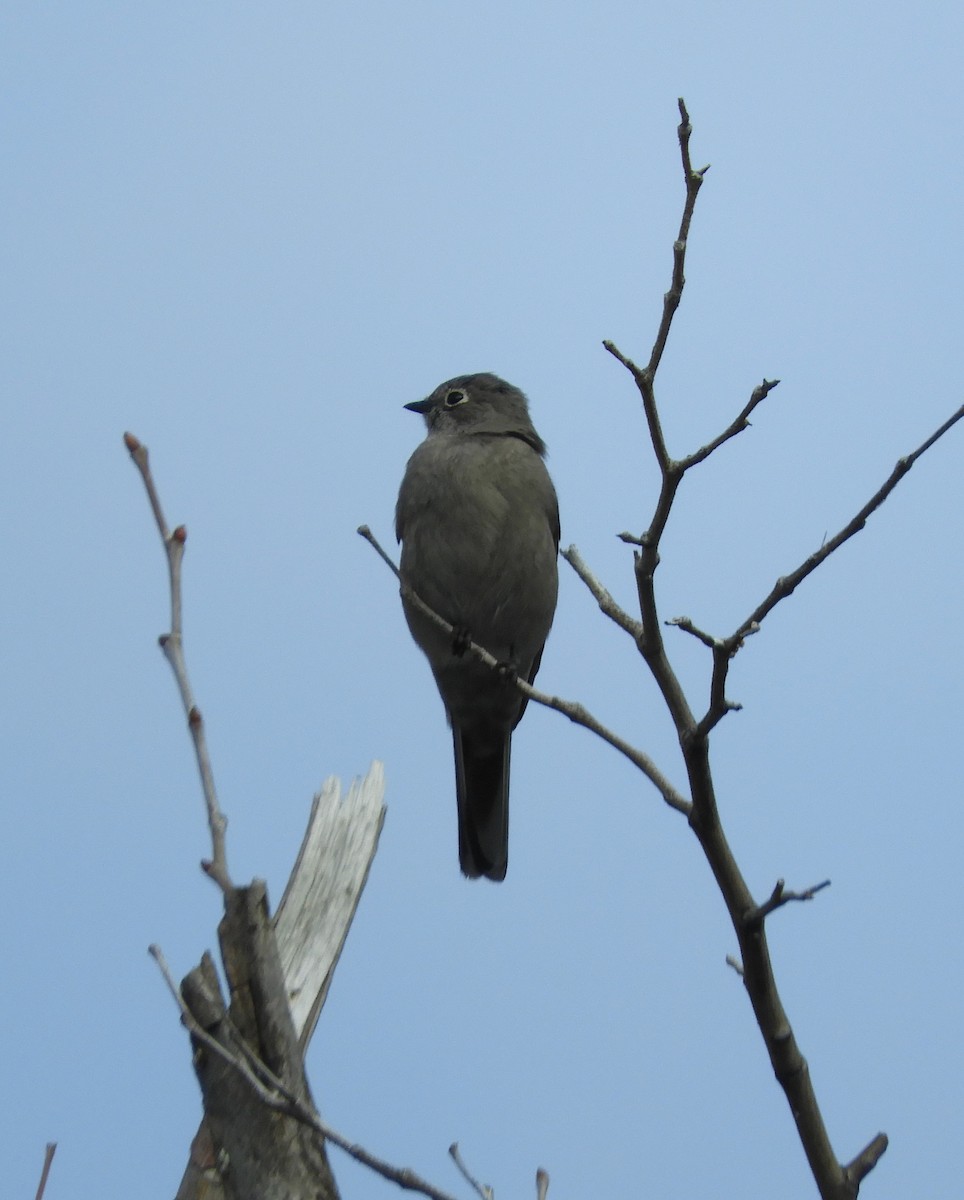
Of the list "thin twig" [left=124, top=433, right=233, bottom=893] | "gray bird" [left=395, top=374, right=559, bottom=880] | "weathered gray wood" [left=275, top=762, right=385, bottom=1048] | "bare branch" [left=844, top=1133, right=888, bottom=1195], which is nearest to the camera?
"thin twig" [left=124, top=433, right=233, bottom=893]

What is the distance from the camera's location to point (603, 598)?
3424 millimetres

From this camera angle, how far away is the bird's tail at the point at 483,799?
6566 millimetres

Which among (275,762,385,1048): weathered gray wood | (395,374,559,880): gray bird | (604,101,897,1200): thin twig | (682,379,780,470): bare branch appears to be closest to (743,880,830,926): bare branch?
(604,101,897,1200): thin twig

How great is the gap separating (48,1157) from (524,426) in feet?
17.0

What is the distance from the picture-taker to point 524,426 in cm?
729

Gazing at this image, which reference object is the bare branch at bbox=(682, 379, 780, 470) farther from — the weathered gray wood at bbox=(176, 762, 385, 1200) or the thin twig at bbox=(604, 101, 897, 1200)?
the weathered gray wood at bbox=(176, 762, 385, 1200)

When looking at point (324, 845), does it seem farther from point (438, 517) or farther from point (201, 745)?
point (201, 745)

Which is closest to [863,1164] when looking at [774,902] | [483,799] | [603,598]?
[774,902]

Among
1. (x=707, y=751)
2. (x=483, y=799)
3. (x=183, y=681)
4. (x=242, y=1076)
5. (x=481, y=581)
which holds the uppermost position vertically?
(x=481, y=581)

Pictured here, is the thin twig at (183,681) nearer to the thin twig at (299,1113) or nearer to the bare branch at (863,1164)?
the thin twig at (299,1113)

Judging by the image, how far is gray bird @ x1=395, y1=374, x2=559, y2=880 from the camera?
6.34m

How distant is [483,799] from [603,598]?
3553mm

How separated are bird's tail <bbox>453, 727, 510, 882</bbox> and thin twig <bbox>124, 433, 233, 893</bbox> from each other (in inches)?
176

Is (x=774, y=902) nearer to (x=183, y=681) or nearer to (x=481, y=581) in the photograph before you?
(x=183, y=681)
